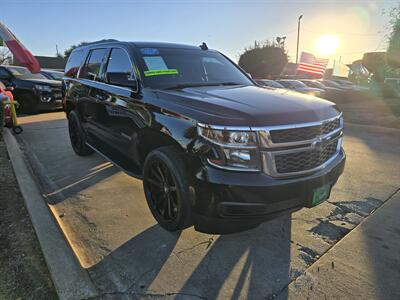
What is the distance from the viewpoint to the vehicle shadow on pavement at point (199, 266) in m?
2.43

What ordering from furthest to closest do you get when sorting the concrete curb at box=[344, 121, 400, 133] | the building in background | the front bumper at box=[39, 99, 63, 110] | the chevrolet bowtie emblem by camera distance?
the building in background, the front bumper at box=[39, 99, 63, 110], the concrete curb at box=[344, 121, 400, 133], the chevrolet bowtie emblem

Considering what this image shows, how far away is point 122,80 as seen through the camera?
3.73 meters

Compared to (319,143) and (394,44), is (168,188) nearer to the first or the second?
(319,143)

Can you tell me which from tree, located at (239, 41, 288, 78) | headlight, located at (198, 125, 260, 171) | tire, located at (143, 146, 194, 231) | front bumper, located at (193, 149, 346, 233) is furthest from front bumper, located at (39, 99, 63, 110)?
tree, located at (239, 41, 288, 78)

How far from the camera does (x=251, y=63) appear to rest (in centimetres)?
2720

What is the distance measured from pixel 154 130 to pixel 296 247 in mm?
1751

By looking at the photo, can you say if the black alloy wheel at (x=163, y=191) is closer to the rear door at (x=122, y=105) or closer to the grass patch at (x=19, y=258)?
the rear door at (x=122, y=105)

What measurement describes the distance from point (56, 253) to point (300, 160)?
2.23 metres

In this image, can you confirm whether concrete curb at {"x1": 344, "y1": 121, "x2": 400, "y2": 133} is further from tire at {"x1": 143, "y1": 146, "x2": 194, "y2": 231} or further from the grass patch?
the grass patch

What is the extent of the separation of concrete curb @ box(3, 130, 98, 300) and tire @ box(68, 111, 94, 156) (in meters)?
1.32

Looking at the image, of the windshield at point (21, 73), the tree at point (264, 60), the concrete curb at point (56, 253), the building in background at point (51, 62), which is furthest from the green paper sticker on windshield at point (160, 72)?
the building in background at point (51, 62)

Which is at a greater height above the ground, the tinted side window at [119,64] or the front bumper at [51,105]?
the tinted side window at [119,64]

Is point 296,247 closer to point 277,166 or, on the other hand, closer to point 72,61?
point 277,166

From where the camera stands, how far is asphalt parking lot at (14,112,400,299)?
8.23 ft
